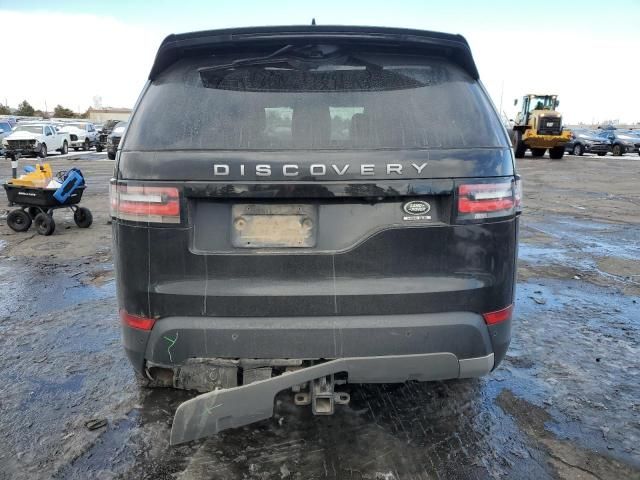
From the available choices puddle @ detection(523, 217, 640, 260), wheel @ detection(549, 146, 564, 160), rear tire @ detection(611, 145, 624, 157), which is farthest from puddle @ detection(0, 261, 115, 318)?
rear tire @ detection(611, 145, 624, 157)

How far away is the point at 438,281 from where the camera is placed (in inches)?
89.2

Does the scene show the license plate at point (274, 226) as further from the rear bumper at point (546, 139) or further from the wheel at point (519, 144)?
the wheel at point (519, 144)

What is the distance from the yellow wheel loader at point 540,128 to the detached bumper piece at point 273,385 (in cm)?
2691

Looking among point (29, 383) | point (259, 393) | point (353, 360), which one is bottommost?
point (29, 383)

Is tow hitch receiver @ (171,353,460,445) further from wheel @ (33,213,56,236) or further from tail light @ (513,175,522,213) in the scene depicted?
wheel @ (33,213,56,236)

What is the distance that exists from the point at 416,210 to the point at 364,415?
1408 mm

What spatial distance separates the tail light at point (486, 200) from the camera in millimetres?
2250

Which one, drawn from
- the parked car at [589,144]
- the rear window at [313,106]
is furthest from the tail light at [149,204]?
the parked car at [589,144]

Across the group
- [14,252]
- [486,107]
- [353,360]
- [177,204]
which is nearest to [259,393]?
[353,360]

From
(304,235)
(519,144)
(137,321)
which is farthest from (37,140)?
(304,235)

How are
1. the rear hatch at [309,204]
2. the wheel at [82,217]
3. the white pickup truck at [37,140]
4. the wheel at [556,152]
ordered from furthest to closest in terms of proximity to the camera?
the wheel at [556,152] < the white pickup truck at [37,140] < the wheel at [82,217] < the rear hatch at [309,204]

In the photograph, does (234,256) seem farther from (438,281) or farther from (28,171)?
(28,171)

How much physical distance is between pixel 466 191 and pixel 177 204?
4.10 ft

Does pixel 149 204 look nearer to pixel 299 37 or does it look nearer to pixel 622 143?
pixel 299 37
